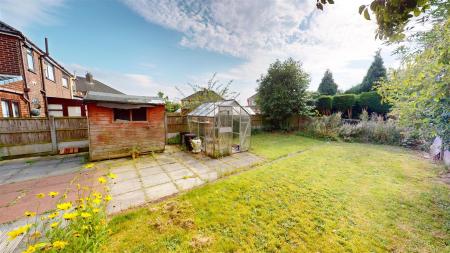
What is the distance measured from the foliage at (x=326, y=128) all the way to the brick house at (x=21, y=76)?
16705 millimetres

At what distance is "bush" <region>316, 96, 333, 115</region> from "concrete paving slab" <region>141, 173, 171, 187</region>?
1813cm

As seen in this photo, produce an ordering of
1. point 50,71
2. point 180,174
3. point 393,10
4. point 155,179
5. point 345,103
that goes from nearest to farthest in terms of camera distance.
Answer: point 393,10 < point 155,179 < point 180,174 < point 50,71 < point 345,103

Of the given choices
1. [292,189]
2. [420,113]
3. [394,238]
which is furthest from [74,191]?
[420,113]

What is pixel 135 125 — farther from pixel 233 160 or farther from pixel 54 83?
pixel 54 83

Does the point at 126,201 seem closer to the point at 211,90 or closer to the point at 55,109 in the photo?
the point at 211,90

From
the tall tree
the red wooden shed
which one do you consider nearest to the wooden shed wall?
the red wooden shed

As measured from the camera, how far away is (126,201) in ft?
11.7

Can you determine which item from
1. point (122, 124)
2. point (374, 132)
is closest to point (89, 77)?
point (122, 124)

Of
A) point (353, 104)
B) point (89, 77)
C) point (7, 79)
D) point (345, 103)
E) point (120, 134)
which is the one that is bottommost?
point (120, 134)

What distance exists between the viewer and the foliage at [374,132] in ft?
32.7

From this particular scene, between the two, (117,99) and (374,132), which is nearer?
(117,99)

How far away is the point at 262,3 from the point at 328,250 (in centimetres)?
714

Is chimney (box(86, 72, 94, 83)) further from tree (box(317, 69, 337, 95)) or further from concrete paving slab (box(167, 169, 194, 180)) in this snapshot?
tree (box(317, 69, 337, 95))

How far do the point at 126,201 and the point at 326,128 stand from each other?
42.1 ft
